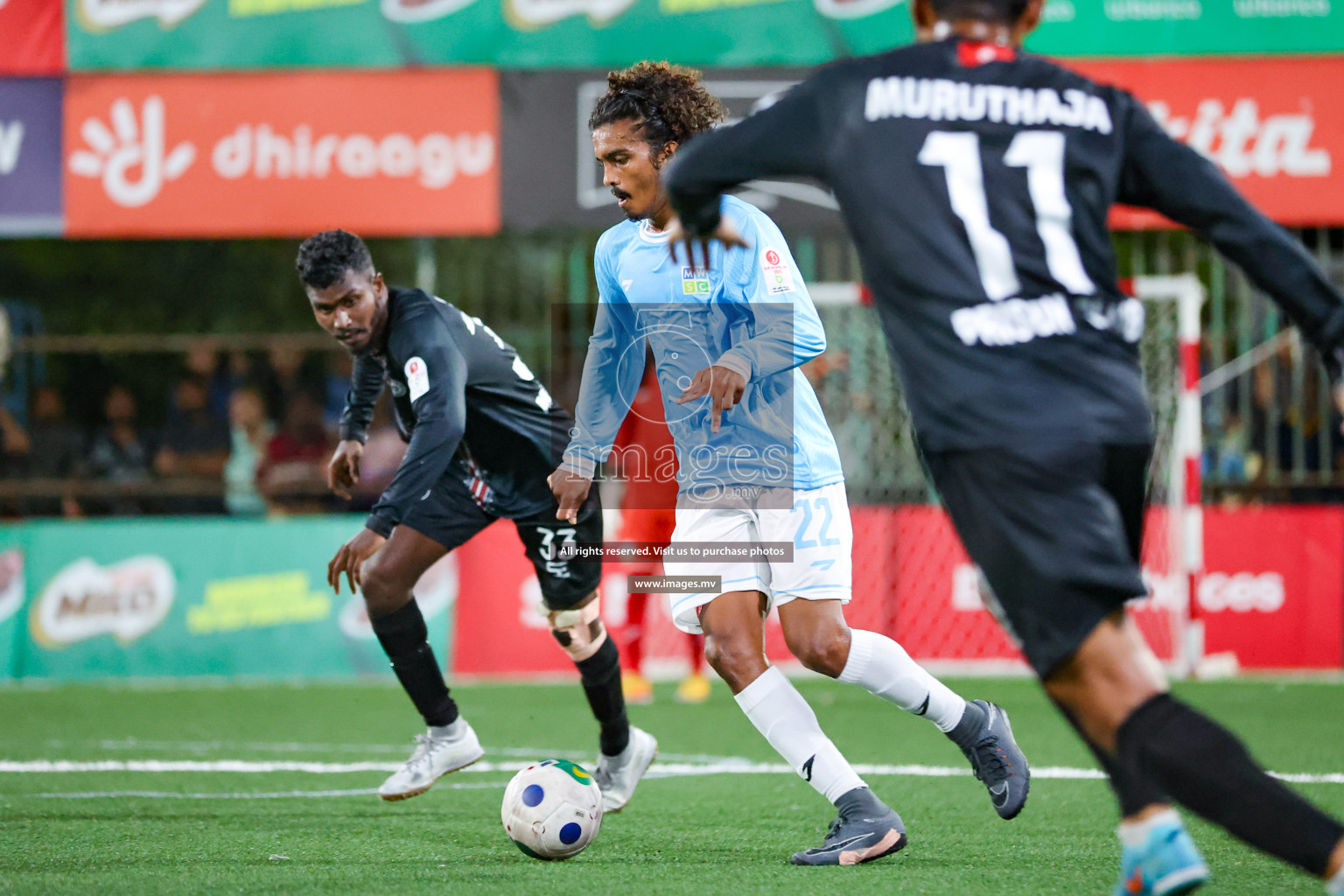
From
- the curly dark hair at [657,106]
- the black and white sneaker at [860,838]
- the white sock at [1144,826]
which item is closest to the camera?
the white sock at [1144,826]

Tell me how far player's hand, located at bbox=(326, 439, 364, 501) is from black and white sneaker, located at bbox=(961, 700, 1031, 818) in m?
2.51

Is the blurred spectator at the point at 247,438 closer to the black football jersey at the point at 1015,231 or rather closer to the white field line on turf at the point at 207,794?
the white field line on turf at the point at 207,794

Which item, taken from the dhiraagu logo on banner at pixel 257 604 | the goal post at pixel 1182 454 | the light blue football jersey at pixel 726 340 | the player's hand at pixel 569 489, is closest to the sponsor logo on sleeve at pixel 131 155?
the dhiraagu logo on banner at pixel 257 604

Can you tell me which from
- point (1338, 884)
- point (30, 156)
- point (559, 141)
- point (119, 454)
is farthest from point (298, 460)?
point (1338, 884)

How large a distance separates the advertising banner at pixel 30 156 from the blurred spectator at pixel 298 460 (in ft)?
7.59

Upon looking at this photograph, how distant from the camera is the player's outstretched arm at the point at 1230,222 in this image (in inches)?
105

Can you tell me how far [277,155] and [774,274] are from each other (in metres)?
7.53

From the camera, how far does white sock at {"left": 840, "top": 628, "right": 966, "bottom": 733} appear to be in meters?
4.30

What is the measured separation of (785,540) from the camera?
432 centimetres

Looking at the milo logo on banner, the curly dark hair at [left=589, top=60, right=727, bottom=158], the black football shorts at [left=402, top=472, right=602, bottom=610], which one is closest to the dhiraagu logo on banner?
the milo logo on banner

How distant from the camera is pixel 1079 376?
2.70m

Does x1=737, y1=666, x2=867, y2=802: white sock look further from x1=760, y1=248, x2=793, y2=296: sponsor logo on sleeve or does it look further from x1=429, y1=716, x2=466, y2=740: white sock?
x1=429, y1=716, x2=466, y2=740: white sock

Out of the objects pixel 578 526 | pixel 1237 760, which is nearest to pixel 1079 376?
pixel 1237 760

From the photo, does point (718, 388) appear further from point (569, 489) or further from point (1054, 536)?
point (1054, 536)
